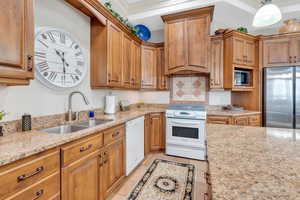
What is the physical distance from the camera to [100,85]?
2.12m

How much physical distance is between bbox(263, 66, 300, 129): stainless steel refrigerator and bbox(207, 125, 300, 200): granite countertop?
2184mm

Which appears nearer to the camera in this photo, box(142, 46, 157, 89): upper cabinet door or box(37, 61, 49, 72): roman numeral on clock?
box(37, 61, 49, 72): roman numeral on clock

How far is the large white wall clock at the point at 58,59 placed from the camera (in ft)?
4.86

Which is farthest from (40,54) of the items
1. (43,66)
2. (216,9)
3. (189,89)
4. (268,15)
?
(216,9)

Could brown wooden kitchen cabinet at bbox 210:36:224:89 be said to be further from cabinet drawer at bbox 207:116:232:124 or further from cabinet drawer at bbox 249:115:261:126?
cabinet drawer at bbox 249:115:261:126

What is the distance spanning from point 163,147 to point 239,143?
2.20m

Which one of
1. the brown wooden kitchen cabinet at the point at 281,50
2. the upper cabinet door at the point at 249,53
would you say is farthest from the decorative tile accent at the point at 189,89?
the brown wooden kitchen cabinet at the point at 281,50

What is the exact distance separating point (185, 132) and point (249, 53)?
2.20 metres

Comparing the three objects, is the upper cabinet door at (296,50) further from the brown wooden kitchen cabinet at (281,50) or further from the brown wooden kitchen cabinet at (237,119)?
the brown wooden kitchen cabinet at (237,119)

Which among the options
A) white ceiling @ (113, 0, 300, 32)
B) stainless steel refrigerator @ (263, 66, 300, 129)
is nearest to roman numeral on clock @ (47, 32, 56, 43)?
white ceiling @ (113, 0, 300, 32)

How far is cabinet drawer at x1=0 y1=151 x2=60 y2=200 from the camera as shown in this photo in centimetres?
76

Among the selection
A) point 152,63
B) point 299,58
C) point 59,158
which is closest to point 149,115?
point 152,63

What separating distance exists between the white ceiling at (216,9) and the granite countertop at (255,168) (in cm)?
268

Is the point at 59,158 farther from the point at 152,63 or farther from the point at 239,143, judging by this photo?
the point at 152,63
